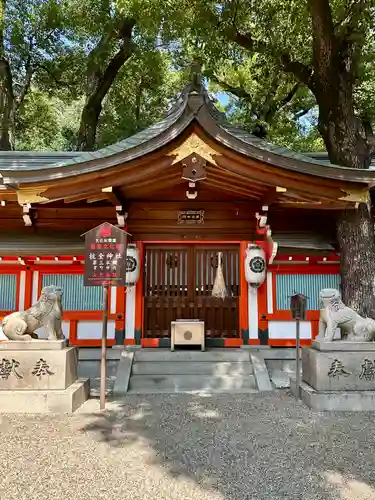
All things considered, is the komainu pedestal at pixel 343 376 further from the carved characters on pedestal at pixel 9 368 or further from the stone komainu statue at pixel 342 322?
the carved characters on pedestal at pixel 9 368

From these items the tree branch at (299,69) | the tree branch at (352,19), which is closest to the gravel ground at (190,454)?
the tree branch at (299,69)

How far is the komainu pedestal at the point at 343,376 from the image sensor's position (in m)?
4.84

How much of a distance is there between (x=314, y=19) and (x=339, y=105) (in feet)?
5.73

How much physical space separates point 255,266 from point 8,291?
4733mm

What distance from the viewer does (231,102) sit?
62.8ft

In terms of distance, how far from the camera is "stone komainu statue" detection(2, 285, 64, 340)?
512 centimetres

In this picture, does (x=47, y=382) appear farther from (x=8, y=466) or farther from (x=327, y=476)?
(x=327, y=476)

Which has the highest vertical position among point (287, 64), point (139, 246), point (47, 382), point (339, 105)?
point (287, 64)

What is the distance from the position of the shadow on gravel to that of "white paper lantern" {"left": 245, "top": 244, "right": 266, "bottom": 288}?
2.27 metres

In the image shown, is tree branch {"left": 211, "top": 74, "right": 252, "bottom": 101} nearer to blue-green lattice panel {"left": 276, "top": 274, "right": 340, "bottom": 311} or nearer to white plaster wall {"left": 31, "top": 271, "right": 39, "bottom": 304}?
blue-green lattice panel {"left": 276, "top": 274, "right": 340, "bottom": 311}

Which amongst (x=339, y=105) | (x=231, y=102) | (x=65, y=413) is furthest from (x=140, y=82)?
(x=65, y=413)

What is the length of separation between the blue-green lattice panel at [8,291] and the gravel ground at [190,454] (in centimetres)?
317

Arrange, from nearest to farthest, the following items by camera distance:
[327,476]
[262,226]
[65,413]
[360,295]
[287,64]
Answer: [327,476] → [65,413] → [360,295] → [262,226] → [287,64]

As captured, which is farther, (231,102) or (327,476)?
(231,102)
